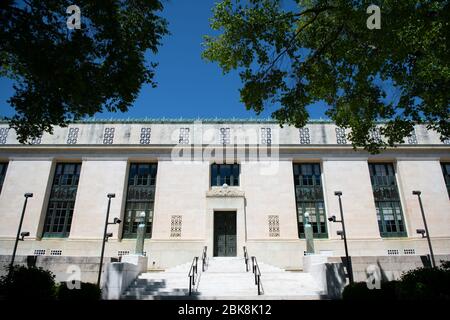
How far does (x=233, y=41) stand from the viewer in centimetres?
1190

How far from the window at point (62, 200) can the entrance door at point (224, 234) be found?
40.1ft

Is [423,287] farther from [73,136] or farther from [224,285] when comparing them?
[73,136]

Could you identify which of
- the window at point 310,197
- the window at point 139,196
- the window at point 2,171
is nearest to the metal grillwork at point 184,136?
the window at point 139,196

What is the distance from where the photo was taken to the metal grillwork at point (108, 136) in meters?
25.5

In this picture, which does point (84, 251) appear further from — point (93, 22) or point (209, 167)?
point (93, 22)

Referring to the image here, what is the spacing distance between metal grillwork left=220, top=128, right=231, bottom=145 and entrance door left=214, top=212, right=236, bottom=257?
6.44 metres

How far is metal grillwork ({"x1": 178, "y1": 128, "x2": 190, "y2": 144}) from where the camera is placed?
2539 cm

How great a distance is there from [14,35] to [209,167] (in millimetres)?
17125

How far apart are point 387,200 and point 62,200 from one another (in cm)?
2780

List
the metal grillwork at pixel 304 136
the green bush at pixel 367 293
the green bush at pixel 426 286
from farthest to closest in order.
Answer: the metal grillwork at pixel 304 136 < the green bush at pixel 367 293 < the green bush at pixel 426 286

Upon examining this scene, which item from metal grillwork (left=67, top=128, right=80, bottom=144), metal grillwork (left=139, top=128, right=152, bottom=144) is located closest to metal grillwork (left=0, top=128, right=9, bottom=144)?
metal grillwork (left=67, top=128, right=80, bottom=144)

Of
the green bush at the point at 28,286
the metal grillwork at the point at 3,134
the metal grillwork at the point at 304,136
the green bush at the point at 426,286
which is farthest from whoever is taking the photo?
the metal grillwork at the point at 3,134

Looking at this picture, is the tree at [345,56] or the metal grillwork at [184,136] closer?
the tree at [345,56]

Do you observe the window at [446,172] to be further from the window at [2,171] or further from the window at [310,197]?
the window at [2,171]
